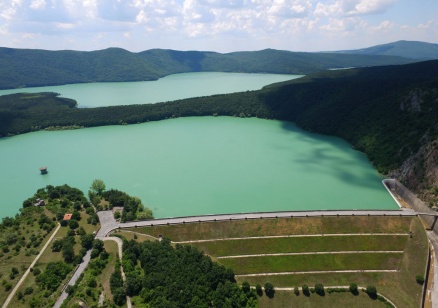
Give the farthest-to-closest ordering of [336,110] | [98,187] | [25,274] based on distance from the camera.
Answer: [336,110]
[98,187]
[25,274]

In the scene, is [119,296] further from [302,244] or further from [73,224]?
[302,244]

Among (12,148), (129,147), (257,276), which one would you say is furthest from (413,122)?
(12,148)

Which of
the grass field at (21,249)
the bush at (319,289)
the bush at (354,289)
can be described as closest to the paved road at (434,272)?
the bush at (354,289)

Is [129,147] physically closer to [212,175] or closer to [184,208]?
[212,175]

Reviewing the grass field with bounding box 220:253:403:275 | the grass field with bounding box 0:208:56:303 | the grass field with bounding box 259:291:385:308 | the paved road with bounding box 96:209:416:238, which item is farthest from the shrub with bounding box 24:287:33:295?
the grass field with bounding box 259:291:385:308

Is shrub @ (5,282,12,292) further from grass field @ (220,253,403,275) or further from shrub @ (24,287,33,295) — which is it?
grass field @ (220,253,403,275)

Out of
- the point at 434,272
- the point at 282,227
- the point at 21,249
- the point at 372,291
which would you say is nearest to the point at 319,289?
the point at 372,291
